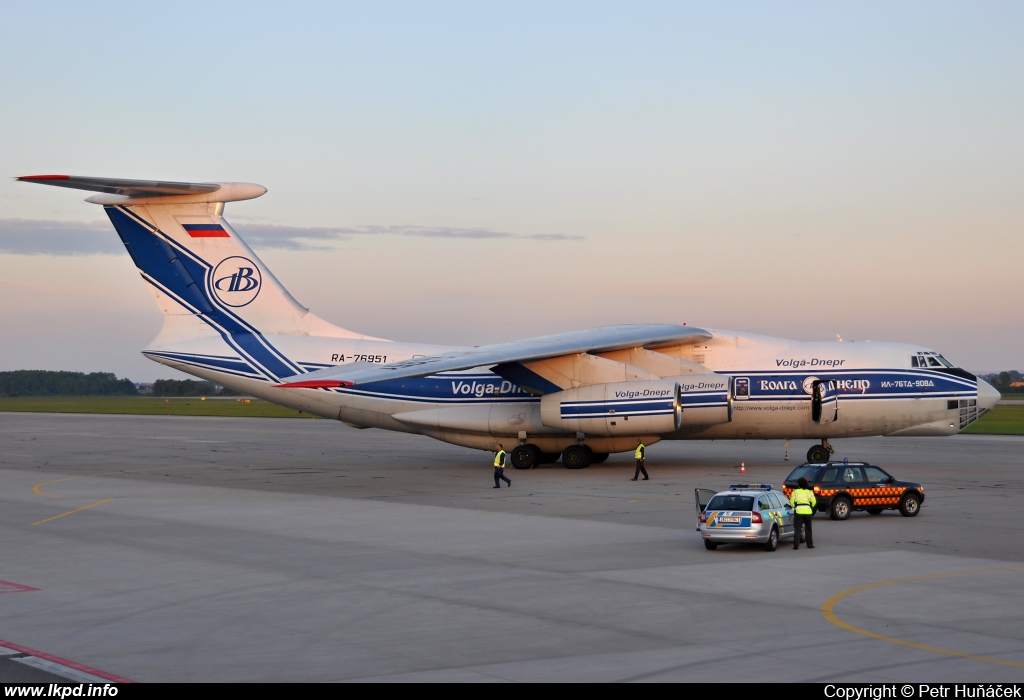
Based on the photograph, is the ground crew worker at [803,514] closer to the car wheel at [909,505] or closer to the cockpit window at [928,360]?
the car wheel at [909,505]

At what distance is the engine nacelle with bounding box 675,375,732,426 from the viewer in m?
32.1

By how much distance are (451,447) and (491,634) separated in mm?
35649

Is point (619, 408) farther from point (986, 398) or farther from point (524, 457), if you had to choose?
point (986, 398)

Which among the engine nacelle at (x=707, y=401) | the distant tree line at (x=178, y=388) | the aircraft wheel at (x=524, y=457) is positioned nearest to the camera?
the engine nacelle at (x=707, y=401)

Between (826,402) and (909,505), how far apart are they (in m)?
10.7

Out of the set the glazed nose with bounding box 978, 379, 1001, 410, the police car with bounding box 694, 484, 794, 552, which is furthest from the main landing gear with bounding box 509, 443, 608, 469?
the police car with bounding box 694, 484, 794, 552

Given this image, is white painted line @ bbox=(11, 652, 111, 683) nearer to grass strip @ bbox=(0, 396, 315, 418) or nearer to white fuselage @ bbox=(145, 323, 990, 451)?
white fuselage @ bbox=(145, 323, 990, 451)

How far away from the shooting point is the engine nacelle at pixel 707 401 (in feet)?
105

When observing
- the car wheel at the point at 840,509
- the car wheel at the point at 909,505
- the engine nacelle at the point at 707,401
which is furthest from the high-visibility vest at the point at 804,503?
the engine nacelle at the point at 707,401

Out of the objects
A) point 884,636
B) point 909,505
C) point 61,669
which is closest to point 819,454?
point 909,505

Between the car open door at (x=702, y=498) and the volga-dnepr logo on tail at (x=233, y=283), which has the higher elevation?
the volga-dnepr logo on tail at (x=233, y=283)

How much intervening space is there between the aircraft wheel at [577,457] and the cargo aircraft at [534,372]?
7 cm

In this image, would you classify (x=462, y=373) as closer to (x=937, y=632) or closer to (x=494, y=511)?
(x=494, y=511)

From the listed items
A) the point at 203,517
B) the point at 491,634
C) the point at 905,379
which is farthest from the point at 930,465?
the point at 491,634
